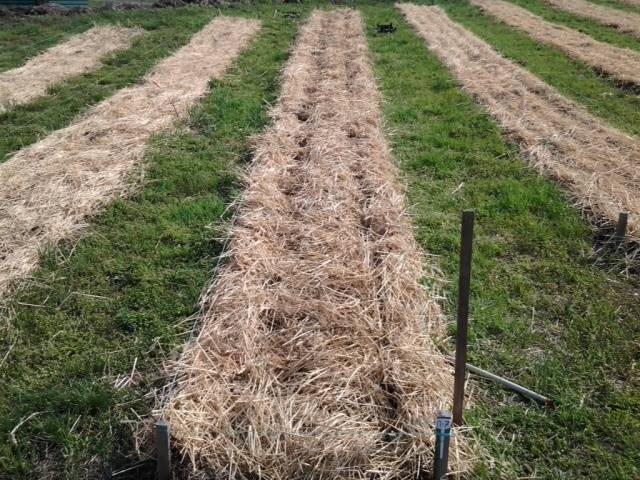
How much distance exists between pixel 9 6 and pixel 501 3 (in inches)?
655

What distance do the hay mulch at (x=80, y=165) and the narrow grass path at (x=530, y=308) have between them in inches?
135

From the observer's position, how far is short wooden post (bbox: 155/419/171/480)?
2.85 metres

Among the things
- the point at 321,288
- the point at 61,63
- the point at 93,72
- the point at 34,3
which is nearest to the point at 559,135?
the point at 321,288

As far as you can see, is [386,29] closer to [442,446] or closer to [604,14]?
→ [604,14]

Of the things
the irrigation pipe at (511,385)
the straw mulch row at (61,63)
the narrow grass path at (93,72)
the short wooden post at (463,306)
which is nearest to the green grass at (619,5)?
the narrow grass path at (93,72)

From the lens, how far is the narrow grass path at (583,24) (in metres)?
13.9

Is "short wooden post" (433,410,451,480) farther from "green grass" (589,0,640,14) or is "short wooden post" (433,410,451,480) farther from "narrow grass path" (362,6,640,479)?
"green grass" (589,0,640,14)

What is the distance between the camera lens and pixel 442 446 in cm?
281

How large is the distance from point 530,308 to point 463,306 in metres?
1.73

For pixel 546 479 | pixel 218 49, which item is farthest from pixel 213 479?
pixel 218 49

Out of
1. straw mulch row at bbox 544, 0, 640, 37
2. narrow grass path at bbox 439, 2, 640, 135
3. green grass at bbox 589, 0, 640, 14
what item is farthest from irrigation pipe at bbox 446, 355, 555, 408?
green grass at bbox 589, 0, 640, 14

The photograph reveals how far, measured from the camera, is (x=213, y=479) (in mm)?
2982

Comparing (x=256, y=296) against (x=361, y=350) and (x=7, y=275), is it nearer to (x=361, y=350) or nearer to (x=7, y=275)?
(x=361, y=350)

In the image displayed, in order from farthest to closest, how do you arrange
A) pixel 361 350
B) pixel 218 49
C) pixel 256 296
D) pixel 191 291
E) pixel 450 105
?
pixel 218 49, pixel 450 105, pixel 191 291, pixel 256 296, pixel 361 350
